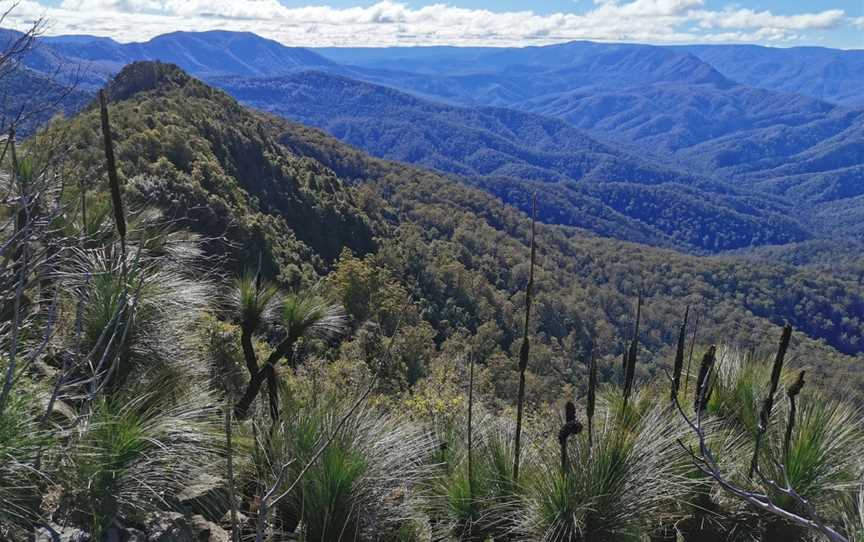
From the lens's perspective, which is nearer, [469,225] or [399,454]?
[399,454]

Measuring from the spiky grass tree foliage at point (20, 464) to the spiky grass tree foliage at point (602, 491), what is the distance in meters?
2.29

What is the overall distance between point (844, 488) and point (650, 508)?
3.58 feet

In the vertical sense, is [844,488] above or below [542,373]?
above

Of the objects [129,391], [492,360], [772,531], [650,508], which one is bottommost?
[492,360]

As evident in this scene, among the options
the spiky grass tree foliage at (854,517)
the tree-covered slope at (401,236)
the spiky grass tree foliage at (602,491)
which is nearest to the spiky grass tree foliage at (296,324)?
the tree-covered slope at (401,236)

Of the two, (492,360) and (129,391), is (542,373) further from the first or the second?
(129,391)

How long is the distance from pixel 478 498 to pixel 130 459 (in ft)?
6.23

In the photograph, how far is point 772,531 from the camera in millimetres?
3467

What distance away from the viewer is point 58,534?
2527 mm

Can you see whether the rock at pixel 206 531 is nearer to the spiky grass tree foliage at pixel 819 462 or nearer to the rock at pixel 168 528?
the rock at pixel 168 528

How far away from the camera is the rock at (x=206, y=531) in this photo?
9.90 feet

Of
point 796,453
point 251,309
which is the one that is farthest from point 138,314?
point 796,453

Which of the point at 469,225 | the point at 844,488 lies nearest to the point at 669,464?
the point at 844,488

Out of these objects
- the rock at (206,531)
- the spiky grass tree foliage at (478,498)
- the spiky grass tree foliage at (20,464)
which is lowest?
the spiky grass tree foliage at (478,498)
